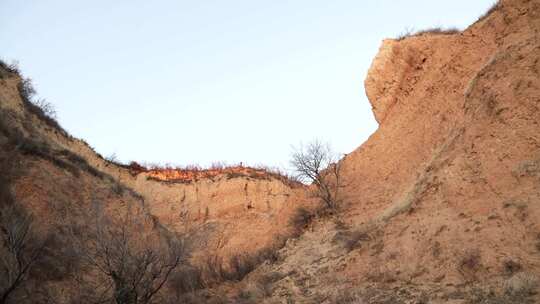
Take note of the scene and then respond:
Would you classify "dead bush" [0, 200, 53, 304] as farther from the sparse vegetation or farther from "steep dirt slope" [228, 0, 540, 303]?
"steep dirt slope" [228, 0, 540, 303]

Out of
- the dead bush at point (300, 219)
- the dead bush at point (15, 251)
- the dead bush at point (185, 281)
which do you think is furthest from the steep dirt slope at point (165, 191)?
the dead bush at point (15, 251)

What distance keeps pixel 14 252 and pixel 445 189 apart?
37.7 feet

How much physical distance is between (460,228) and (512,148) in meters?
2.49

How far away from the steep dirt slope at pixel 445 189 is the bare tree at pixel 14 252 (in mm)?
6924

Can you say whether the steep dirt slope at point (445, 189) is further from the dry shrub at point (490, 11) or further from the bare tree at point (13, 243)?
the bare tree at point (13, 243)

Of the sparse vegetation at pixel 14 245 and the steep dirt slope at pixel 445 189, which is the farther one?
the sparse vegetation at pixel 14 245

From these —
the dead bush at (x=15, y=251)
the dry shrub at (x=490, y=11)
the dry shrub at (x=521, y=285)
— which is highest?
the dry shrub at (x=490, y=11)

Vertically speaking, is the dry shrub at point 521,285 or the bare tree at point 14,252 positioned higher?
the bare tree at point 14,252

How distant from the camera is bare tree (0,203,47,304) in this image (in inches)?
455

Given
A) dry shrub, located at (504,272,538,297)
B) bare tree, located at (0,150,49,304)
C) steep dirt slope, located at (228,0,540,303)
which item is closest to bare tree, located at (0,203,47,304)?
bare tree, located at (0,150,49,304)

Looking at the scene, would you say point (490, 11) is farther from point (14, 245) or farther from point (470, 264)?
point (14, 245)

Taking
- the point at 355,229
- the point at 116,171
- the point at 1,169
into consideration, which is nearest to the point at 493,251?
the point at 355,229

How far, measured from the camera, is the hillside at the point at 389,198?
11.7 metres

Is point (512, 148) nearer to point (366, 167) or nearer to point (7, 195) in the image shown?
point (366, 167)
